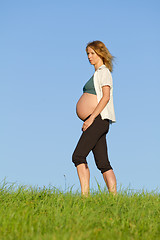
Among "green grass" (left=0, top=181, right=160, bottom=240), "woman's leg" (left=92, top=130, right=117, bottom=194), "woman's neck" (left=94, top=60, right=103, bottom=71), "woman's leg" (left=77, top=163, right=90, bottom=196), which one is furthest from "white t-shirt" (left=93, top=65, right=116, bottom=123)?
"green grass" (left=0, top=181, right=160, bottom=240)

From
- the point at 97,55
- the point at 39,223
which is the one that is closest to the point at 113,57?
the point at 97,55

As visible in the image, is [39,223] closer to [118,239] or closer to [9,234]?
[9,234]

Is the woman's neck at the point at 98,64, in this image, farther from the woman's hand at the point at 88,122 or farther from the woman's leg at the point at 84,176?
the woman's leg at the point at 84,176

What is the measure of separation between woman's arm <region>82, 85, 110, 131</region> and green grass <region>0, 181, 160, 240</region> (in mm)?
1070

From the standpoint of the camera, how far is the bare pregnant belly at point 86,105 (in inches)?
191

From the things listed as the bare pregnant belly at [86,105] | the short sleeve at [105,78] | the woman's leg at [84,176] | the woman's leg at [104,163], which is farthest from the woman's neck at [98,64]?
the woman's leg at [84,176]

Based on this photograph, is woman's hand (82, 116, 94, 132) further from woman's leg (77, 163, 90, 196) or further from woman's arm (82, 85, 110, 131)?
woman's leg (77, 163, 90, 196)

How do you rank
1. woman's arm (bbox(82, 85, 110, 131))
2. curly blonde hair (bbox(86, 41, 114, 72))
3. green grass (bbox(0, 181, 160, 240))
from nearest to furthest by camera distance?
green grass (bbox(0, 181, 160, 240))
woman's arm (bbox(82, 85, 110, 131))
curly blonde hair (bbox(86, 41, 114, 72))

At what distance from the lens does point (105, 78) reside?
15.8 feet

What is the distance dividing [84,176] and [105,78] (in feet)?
4.88

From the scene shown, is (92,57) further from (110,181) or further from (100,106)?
(110,181)

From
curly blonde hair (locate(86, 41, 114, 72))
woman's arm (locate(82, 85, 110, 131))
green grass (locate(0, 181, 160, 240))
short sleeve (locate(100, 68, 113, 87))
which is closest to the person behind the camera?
green grass (locate(0, 181, 160, 240))

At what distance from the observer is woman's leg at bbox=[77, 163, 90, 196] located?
4.74m

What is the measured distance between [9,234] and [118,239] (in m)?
1.04
